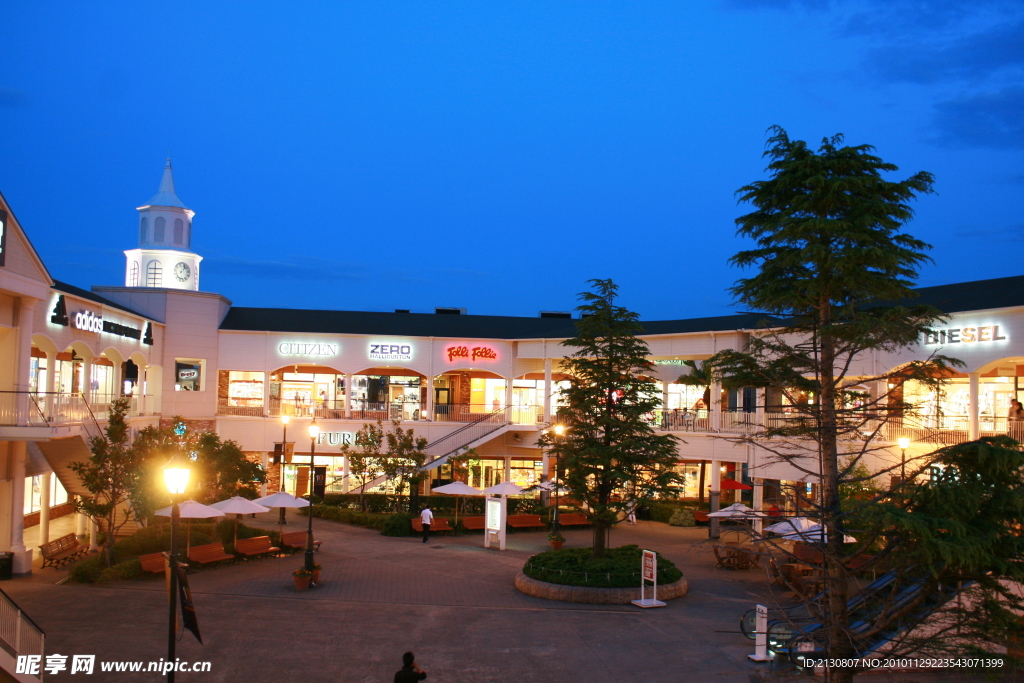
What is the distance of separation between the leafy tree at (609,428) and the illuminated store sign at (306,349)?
19.4 meters

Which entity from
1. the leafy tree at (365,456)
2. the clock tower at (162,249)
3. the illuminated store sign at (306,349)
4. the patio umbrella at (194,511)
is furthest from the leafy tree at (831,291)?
the clock tower at (162,249)

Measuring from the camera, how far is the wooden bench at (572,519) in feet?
106

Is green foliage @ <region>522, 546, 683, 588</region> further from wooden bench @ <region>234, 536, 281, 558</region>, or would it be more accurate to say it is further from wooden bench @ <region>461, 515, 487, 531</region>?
wooden bench @ <region>461, 515, 487, 531</region>

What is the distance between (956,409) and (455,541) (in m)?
19.0

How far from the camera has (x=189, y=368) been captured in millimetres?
37438

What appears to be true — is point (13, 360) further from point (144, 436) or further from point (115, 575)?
point (115, 575)

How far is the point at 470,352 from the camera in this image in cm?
3938

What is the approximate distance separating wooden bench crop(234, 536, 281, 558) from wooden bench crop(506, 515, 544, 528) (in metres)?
9.83

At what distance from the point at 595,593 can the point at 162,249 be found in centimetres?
3959

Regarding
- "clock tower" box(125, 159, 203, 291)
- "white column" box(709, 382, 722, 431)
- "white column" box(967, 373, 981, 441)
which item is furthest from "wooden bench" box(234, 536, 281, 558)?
"clock tower" box(125, 159, 203, 291)

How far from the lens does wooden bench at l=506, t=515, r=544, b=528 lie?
3130 centimetres

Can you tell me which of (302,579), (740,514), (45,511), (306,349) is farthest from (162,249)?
(740,514)

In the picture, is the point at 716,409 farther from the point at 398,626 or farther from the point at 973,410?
the point at 398,626

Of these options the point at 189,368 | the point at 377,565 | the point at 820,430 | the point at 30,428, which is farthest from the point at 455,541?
the point at 820,430
